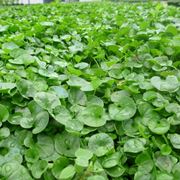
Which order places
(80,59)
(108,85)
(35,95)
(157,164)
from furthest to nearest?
(80,59)
(108,85)
(35,95)
(157,164)

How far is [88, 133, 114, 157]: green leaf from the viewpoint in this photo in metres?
0.74

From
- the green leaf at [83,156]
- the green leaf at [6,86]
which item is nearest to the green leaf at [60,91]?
the green leaf at [6,86]

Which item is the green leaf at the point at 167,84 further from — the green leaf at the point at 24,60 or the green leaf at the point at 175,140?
the green leaf at the point at 24,60

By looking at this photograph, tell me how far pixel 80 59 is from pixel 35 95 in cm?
44

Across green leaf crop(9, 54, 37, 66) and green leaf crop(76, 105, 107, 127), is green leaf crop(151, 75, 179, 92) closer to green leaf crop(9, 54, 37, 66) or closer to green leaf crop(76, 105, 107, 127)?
green leaf crop(76, 105, 107, 127)

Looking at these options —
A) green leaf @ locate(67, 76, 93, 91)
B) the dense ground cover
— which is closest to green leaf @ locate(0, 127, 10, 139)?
the dense ground cover

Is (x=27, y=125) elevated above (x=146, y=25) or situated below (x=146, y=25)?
above

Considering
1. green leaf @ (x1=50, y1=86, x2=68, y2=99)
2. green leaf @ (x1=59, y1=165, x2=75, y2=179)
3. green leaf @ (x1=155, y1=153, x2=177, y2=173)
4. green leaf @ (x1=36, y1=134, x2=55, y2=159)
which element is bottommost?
green leaf @ (x1=155, y1=153, x2=177, y2=173)

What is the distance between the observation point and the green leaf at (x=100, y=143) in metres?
0.74

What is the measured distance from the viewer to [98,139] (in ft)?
2.52

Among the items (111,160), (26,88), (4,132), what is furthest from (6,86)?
(111,160)

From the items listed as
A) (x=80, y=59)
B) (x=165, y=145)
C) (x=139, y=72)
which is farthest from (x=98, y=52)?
(x=165, y=145)

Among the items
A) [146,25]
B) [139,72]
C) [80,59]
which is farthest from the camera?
[146,25]

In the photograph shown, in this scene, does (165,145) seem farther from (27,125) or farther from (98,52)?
(98,52)
